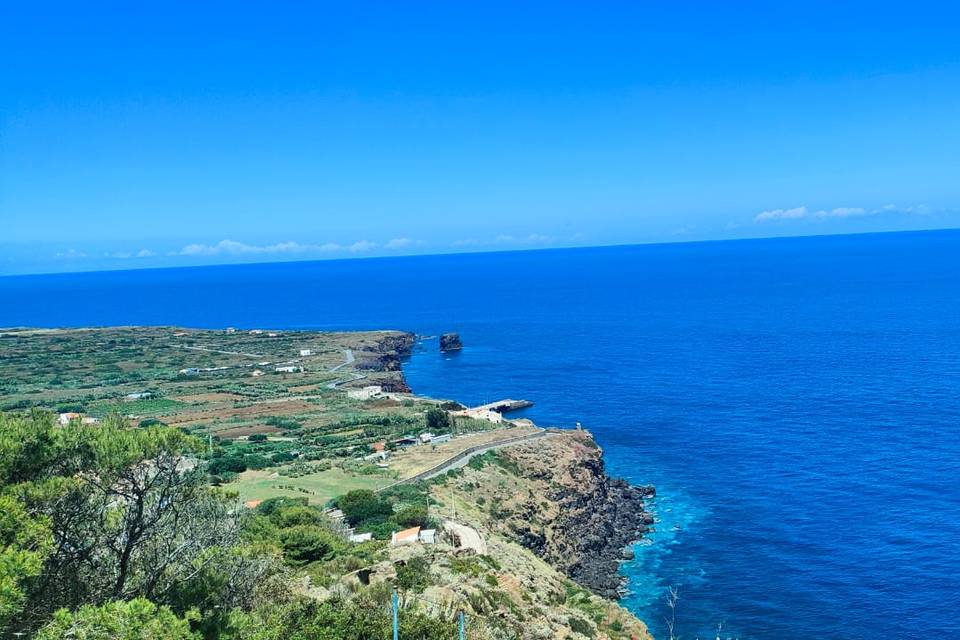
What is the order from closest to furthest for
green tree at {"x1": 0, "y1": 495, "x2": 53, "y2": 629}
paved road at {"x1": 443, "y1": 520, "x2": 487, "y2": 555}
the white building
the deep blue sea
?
green tree at {"x1": 0, "y1": 495, "x2": 53, "y2": 629}
paved road at {"x1": 443, "y1": 520, "x2": 487, "y2": 555}
the deep blue sea
the white building

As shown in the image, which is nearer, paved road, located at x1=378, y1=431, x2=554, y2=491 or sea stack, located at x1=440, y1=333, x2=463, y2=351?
paved road, located at x1=378, y1=431, x2=554, y2=491

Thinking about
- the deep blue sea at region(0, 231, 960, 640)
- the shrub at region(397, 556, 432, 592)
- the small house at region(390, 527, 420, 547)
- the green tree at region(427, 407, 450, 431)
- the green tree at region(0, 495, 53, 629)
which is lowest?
the deep blue sea at region(0, 231, 960, 640)

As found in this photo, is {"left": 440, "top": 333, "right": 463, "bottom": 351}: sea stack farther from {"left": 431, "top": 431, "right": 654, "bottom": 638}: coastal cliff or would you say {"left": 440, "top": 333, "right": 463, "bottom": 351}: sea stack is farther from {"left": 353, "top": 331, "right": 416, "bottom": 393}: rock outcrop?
{"left": 431, "top": 431, "right": 654, "bottom": 638}: coastal cliff

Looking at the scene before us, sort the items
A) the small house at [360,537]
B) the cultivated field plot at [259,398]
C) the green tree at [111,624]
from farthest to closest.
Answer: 1. the cultivated field plot at [259,398]
2. the small house at [360,537]
3. the green tree at [111,624]

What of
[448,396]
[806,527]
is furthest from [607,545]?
[448,396]

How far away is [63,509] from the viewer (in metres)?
16.2

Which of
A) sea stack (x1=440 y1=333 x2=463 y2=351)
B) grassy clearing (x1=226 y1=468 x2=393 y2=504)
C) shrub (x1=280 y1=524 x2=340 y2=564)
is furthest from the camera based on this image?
sea stack (x1=440 y1=333 x2=463 y2=351)

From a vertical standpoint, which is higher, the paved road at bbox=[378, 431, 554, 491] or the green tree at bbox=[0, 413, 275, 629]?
the green tree at bbox=[0, 413, 275, 629]

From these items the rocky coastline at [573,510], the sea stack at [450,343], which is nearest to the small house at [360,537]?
the rocky coastline at [573,510]

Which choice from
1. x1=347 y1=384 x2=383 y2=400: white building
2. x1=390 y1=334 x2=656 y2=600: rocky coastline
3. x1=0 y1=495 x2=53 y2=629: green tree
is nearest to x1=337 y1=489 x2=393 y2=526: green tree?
x1=390 y1=334 x2=656 y2=600: rocky coastline

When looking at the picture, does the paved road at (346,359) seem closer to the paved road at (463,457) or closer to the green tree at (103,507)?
the paved road at (463,457)

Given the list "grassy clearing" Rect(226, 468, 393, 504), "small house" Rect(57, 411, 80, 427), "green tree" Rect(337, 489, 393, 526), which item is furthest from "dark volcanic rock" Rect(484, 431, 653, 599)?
"small house" Rect(57, 411, 80, 427)

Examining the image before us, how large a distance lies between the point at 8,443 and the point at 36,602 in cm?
343

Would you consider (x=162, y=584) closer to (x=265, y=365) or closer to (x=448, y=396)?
(x=448, y=396)
